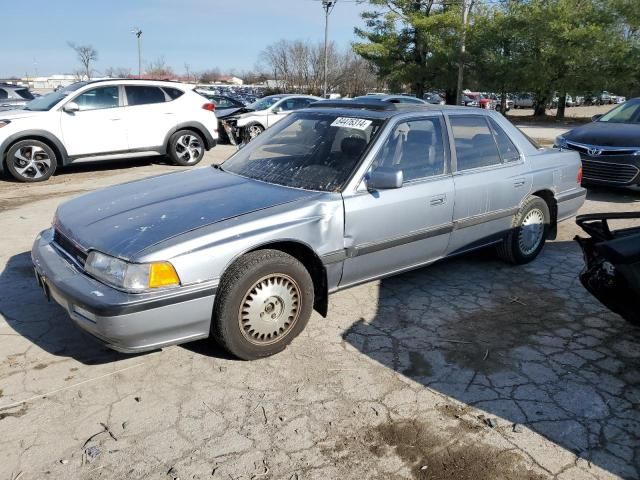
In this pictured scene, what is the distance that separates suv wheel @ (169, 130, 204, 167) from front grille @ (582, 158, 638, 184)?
7.18 metres

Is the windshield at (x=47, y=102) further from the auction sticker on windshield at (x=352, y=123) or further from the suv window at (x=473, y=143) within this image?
the suv window at (x=473, y=143)

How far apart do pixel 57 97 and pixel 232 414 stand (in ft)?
27.6

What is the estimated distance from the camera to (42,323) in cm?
376

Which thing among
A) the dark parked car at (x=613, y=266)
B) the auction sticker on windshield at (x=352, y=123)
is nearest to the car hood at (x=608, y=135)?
the dark parked car at (x=613, y=266)

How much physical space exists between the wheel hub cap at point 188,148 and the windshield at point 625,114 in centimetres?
767

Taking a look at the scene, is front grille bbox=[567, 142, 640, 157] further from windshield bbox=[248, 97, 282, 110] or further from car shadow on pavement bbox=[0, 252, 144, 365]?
windshield bbox=[248, 97, 282, 110]

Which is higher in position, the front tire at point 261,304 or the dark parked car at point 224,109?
the dark parked car at point 224,109

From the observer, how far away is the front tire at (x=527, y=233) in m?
4.88

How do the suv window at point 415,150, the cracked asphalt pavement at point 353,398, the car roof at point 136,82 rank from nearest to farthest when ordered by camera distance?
the cracked asphalt pavement at point 353,398 < the suv window at point 415,150 < the car roof at point 136,82

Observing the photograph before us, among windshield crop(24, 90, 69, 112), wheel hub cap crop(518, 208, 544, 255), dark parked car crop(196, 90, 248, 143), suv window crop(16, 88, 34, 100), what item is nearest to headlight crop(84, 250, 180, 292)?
wheel hub cap crop(518, 208, 544, 255)

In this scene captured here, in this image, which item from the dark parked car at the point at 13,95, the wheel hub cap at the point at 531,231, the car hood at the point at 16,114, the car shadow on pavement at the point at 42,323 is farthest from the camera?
the dark parked car at the point at 13,95

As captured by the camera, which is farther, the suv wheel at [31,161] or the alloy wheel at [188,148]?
the alloy wheel at [188,148]

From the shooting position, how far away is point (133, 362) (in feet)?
10.9

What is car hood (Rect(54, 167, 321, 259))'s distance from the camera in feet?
10.00
